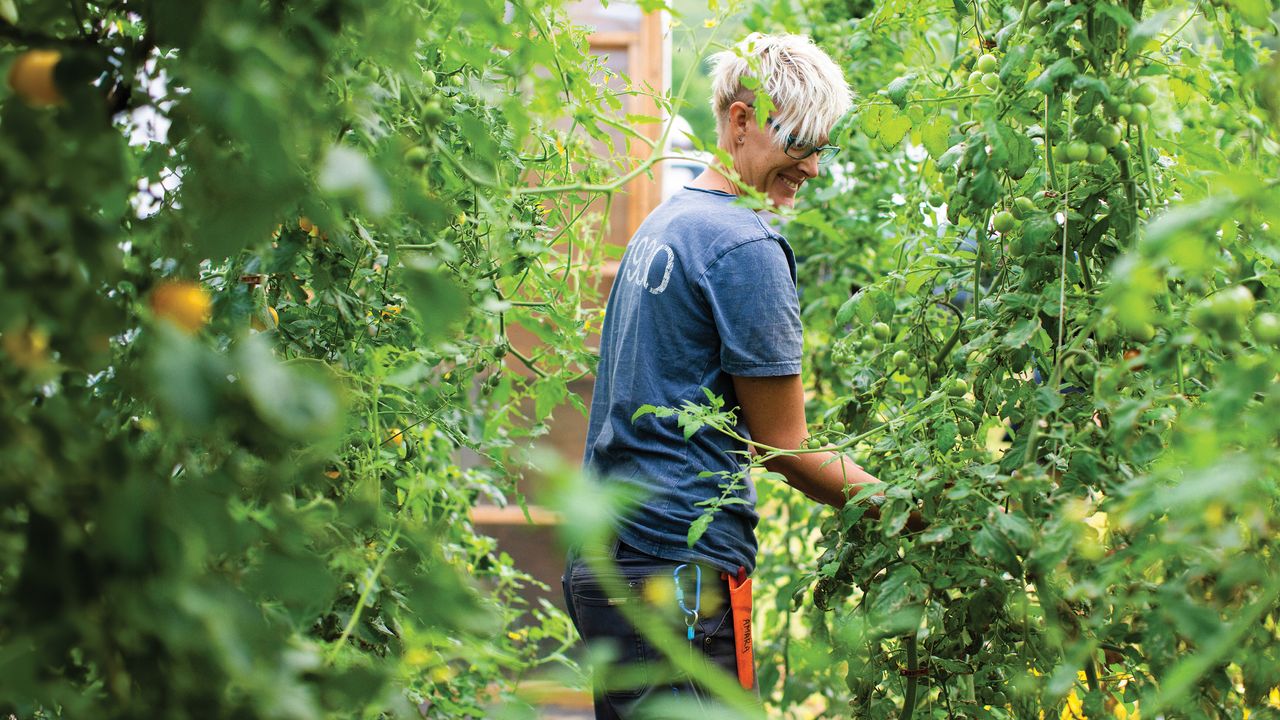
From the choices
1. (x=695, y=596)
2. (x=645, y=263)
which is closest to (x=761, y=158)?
A: (x=645, y=263)

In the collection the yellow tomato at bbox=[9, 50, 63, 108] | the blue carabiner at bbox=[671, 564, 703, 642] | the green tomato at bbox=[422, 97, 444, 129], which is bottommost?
the blue carabiner at bbox=[671, 564, 703, 642]

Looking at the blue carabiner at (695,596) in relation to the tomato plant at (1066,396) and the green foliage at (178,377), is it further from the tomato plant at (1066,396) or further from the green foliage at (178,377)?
the green foliage at (178,377)

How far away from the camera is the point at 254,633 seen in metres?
0.52

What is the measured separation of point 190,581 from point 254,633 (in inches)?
1.6

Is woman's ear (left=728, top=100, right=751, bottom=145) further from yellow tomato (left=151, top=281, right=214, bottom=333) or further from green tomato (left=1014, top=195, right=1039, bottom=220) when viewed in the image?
yellow tomato (left=151, top=281, right=214, bottom=333)

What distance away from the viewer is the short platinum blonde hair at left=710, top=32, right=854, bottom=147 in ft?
5.49

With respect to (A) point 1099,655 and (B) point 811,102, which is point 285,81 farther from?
(B) point 811,102

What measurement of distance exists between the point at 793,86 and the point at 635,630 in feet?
2.93

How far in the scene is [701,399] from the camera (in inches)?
62.5

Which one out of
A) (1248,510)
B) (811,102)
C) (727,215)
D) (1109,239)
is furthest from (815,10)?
(1248,510)

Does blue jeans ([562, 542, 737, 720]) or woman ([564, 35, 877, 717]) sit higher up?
woman ([564, 35, 877, 717])

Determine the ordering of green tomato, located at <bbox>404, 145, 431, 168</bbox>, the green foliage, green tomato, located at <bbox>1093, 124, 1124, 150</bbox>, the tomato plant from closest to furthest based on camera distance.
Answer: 1. the green foliage
2. the tomato plant
3. green tomato, located at <bbox>404, 145, 431, 168</bbox>
4. green tomato, located at <bbox>1093, 124, 1124, 150</bbox>

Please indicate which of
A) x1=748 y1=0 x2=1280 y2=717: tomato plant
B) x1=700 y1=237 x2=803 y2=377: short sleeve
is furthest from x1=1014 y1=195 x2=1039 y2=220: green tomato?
x1=700 y1=237 x2=803 y2=377: short sleeve

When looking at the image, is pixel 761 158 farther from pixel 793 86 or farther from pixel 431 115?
pixel 431 115
